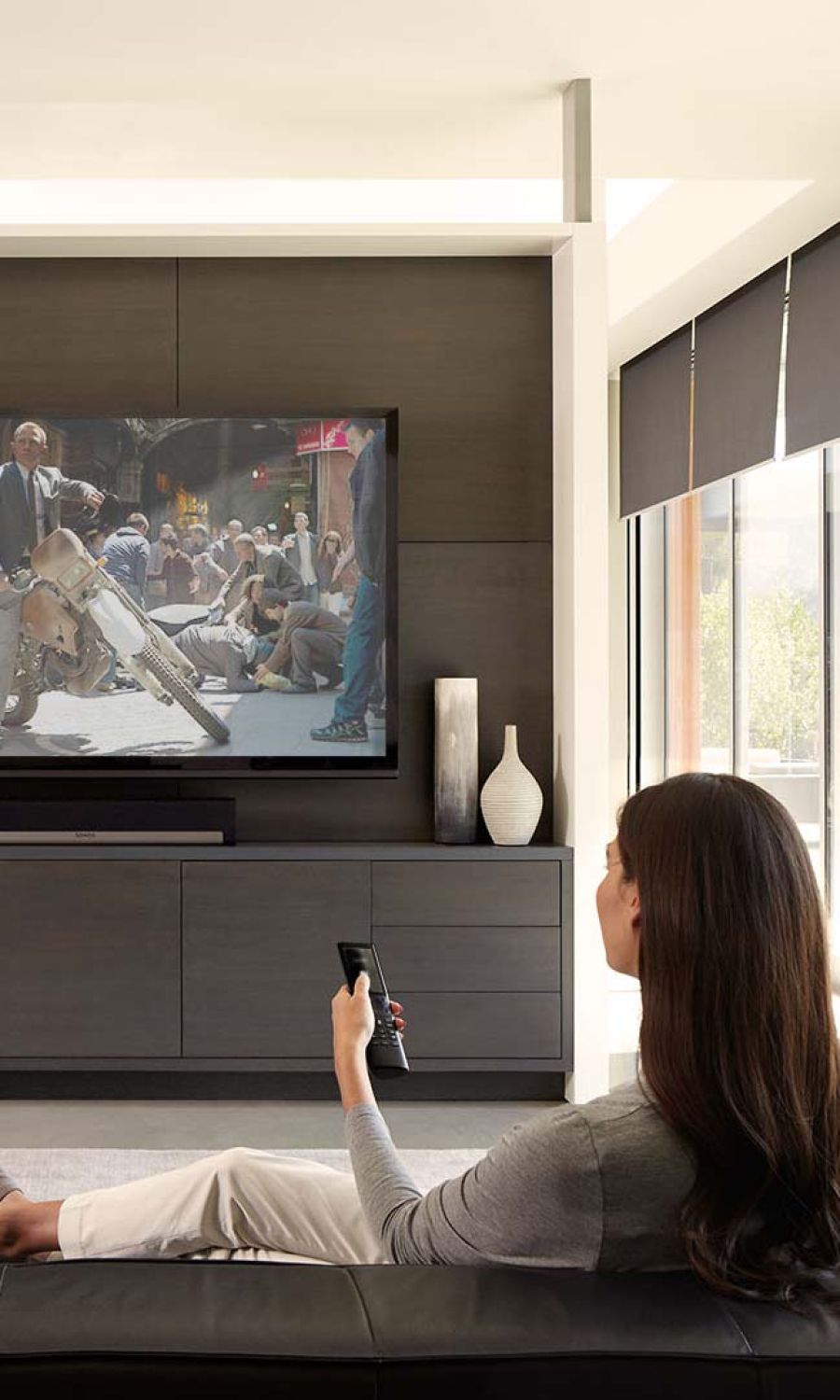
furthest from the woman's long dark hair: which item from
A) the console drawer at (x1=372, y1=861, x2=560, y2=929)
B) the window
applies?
the window

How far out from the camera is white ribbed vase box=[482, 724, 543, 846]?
13.5 feet

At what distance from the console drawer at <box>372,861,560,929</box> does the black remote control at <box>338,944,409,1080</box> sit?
189cm

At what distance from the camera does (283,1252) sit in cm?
188

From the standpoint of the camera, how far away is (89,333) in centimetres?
434

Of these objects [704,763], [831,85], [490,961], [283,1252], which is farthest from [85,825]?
[704,763]

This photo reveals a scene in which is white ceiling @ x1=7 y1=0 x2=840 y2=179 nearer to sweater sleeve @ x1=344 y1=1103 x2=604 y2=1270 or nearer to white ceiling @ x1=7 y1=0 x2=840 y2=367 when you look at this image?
white ceiling @ x1=7 y1=0 x2=840 y2=367

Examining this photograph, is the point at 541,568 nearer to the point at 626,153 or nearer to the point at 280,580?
the point at 280,580

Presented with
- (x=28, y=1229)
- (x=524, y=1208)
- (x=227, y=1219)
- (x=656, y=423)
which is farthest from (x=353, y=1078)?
(x=656, y=423)

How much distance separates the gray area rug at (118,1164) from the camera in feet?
10.9

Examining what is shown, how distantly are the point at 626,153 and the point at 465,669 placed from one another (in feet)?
5.77

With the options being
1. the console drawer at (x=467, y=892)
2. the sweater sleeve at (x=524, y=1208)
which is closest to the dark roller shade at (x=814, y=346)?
the console drawer at (x=467, y=892)

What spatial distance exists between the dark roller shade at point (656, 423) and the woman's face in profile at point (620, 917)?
5.29 metres

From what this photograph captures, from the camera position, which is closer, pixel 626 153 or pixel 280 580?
pixel 280 580

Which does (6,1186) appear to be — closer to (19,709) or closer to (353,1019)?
(353,1019)
